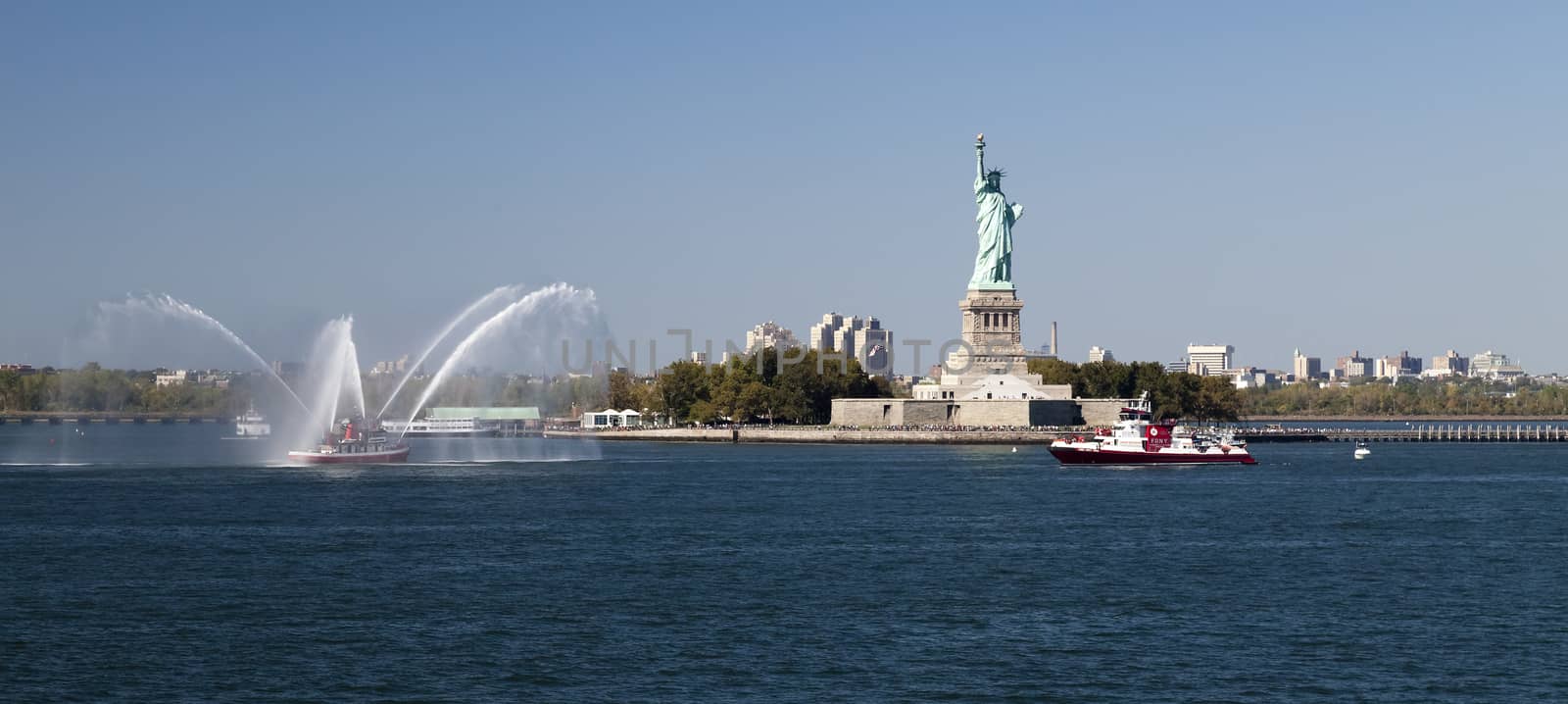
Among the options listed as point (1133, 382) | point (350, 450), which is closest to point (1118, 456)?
point (350, 450)

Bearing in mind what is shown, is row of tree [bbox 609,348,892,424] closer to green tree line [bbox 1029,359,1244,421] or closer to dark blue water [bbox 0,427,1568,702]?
green tree line [bbox 1029,359,1244,421]

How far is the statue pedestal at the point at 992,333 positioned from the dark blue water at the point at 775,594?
3118 inches

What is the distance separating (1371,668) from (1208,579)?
44.2ft

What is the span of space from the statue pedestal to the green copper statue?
1015 mm

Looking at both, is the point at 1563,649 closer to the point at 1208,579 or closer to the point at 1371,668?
→ the point at 1371,668

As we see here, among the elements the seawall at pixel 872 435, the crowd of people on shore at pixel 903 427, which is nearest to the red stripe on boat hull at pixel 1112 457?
the seawall at pixel 872 435

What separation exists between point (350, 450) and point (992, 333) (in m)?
77.8

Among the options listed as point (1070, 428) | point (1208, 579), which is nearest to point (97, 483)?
point (1208, 579)

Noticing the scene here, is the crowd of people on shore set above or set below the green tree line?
below

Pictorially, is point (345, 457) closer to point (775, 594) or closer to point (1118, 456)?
point (1118, 456)

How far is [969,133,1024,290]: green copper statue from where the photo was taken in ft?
546

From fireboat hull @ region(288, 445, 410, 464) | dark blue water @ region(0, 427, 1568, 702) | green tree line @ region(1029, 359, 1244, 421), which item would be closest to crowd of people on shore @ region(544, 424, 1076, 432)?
green tree line @ region(1029, 359, 1244, 421)

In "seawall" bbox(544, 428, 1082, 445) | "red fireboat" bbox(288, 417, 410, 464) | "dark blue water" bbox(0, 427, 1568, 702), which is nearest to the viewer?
"dark blue water" bbox(0, 427, 1568, 702)

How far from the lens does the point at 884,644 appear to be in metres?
38.9
